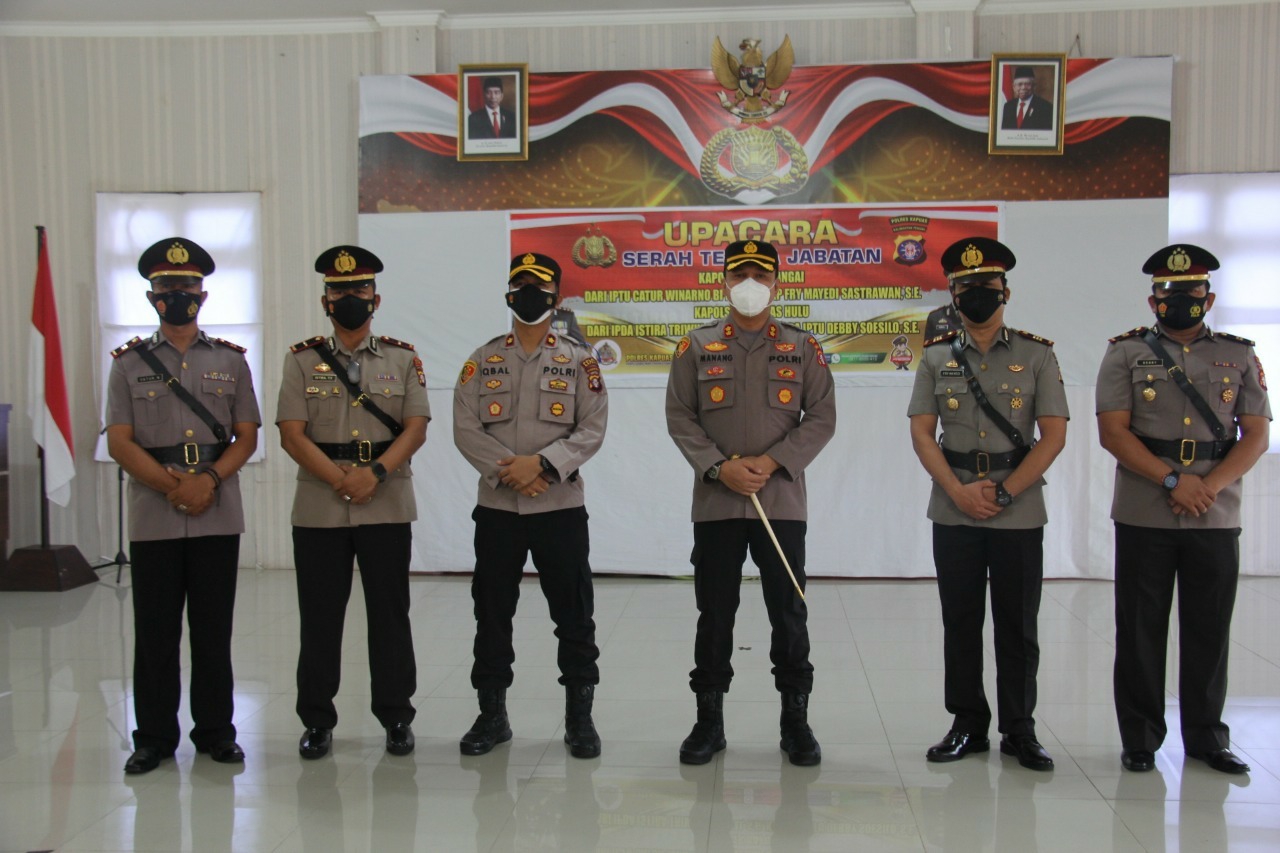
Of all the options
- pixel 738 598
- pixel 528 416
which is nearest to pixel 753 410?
pixel 738 598

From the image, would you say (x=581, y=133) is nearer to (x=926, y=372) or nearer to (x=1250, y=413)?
(x=926, y=372)

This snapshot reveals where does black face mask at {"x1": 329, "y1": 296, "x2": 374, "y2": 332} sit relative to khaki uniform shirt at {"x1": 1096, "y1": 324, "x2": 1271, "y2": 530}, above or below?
above

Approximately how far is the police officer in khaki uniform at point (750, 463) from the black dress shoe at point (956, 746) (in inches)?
13.8

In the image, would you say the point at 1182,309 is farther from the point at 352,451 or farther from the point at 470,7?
the point at 470,7

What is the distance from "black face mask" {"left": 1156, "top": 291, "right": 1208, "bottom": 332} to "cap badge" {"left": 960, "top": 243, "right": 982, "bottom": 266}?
1.86 feet

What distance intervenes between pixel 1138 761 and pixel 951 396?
1.20m

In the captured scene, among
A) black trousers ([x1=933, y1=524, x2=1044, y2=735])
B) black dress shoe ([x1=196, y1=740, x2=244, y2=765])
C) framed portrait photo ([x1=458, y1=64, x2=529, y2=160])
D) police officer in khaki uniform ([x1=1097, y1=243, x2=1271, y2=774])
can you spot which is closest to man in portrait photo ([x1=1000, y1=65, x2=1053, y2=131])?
framed portrait photo ([x1=458, y1=64, x2=529, y2=160])

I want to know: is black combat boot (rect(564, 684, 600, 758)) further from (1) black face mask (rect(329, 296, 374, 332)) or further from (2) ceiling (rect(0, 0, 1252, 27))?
(2) ceiling (rect(0, 0, 1252, 27))

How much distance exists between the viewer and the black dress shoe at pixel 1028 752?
9.85 feet

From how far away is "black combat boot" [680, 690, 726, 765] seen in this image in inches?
123

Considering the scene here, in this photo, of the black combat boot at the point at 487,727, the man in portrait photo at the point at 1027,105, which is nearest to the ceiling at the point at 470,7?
the man in portrait photo at the point at 1027,105

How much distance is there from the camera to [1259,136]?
604 cm

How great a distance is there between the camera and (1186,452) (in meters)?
3.00

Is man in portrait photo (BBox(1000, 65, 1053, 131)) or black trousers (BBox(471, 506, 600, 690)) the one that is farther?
man in portrait photo (BBox(1000, 65, 1053, 131))
